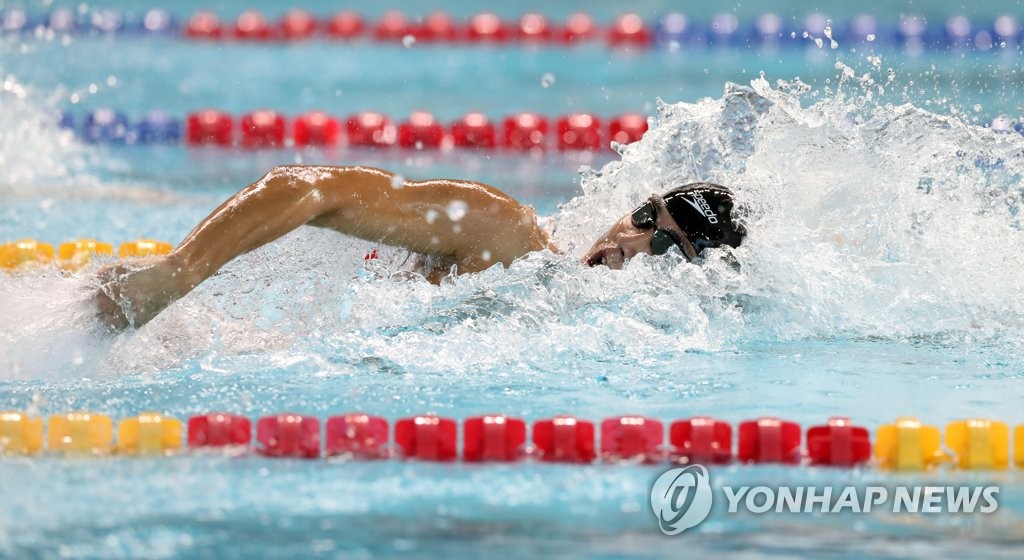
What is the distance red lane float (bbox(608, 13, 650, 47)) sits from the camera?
24.8 ft

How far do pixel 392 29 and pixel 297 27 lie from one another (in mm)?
600

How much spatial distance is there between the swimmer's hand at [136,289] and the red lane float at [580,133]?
3357 millimetres

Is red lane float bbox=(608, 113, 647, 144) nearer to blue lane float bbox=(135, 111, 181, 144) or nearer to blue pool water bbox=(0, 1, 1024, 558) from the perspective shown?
blue pool water bbox=(0, 1, 1024, 558)

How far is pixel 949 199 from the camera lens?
373 cm

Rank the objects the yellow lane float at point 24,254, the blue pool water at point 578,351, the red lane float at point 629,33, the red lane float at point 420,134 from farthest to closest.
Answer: the red lane float at point 629,33
the red lane float at point 420,134
the yellow lane float at point 24,254
the blue pool water at point 578,351

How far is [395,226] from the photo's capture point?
3.11 m

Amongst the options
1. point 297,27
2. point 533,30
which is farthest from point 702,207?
point 297,27

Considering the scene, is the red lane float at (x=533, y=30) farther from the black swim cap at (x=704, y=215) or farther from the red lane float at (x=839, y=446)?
the red lane float at (x=839, y=446)

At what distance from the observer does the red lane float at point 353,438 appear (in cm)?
247

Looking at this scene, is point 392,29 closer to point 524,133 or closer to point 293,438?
point 524,133

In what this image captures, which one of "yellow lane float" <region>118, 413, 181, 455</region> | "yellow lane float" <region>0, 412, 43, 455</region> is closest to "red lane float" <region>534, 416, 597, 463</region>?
"yellow lane float" <region>118, 413, 181, 455</region>

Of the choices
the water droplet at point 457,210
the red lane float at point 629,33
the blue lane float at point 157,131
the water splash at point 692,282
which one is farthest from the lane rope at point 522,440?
the red lane float at point 629,33

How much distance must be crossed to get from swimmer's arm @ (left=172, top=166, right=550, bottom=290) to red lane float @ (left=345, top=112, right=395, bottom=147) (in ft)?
9.30

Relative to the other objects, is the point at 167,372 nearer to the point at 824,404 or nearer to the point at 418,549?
the point at 418,549
